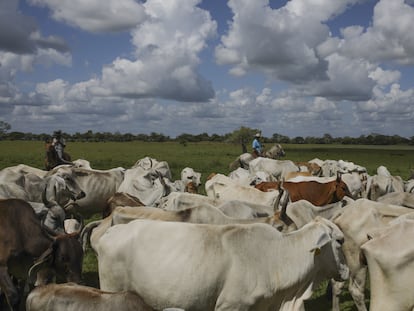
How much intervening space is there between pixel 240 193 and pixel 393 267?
19.2ft

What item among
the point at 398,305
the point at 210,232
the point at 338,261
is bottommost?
the point at 398,305

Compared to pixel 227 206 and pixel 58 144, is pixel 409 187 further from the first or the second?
pixel 58 144

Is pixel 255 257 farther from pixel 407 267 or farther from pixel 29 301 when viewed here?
pixel 29 301

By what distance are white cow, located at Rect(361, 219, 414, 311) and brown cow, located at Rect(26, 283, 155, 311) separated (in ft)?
8.85

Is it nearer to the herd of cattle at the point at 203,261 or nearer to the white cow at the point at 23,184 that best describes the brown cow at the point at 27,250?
the herd of cattle at the point at 203,261

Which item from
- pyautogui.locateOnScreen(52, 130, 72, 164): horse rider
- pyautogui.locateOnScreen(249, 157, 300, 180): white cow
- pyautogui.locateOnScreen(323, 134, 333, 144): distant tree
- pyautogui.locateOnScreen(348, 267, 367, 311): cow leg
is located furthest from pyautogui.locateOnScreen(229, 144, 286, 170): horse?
pyautogui.locateOnScreen(323, 134, 333, 144): distant tree

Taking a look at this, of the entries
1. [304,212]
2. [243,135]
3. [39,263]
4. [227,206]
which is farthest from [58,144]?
[243,135]

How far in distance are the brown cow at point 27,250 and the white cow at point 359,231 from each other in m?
3.93

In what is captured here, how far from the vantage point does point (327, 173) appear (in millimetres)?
18688

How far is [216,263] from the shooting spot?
5.33 m

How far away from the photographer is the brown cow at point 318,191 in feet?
40.5

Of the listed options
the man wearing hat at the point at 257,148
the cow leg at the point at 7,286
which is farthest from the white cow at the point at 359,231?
the man wearing hat at the point at 257,148

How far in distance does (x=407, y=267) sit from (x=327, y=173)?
13.3m

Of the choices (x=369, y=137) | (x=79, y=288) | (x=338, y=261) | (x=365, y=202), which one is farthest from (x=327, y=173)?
(x=369, y=137)
